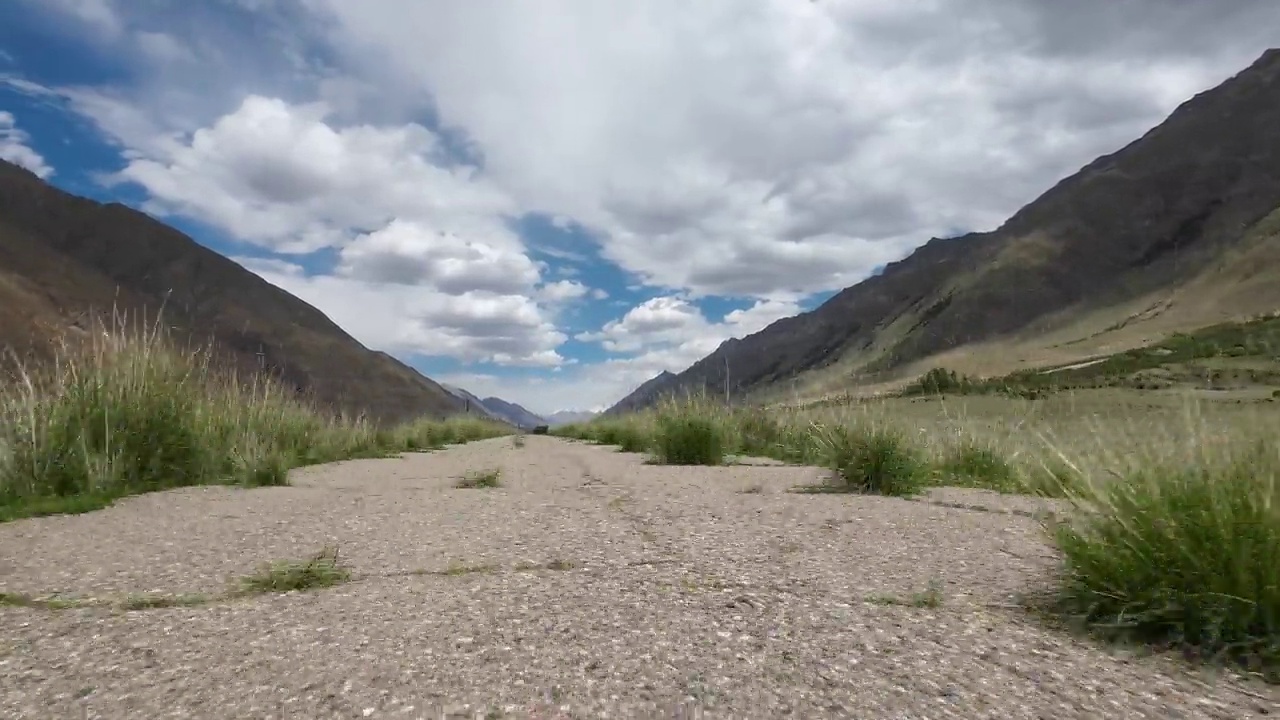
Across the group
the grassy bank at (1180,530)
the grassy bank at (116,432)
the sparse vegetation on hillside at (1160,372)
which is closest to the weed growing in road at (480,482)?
the grassy bank at (116,432)

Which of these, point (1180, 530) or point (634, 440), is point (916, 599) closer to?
point (1180, 530)

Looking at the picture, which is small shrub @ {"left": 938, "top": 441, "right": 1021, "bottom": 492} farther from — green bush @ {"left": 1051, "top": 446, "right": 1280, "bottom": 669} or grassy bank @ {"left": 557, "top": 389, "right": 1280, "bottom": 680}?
green bush @ {"left": 1051, "top": 446, "right": 1280, "bottom": 669}

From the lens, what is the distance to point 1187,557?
218 centimetres

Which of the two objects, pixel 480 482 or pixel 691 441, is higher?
pixel 691 441

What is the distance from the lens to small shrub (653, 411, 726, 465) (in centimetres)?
966

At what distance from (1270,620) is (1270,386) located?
3188cm

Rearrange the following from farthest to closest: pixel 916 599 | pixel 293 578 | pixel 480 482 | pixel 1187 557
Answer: pixel 480 482
pixel 293 578
pixel 916 599
pixel 1187 557

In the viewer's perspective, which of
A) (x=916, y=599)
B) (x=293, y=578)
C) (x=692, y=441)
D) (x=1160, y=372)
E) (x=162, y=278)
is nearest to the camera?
(x=916, y=599)

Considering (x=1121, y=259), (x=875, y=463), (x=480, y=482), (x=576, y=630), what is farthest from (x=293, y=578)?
(x=1121, y=259)

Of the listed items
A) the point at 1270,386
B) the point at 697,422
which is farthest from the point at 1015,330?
the point at 697,422

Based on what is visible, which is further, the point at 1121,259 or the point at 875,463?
the point at 1121,259

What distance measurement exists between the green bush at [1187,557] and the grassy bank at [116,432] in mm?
5088

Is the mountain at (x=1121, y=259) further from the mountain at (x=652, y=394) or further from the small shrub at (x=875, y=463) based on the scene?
the small shrub at (x=875, y=463)

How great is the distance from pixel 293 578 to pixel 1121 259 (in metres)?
115
